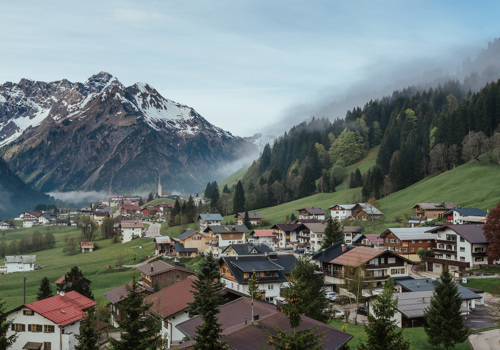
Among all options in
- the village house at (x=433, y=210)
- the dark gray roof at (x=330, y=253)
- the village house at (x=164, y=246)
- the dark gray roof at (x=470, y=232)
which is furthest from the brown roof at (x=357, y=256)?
the village house at (x=164, y=246)

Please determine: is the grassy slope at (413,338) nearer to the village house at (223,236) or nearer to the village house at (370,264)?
the village house at (370,264)

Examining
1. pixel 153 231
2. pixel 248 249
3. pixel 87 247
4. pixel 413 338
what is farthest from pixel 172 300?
pixel 153 231

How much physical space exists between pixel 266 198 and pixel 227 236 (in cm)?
6446

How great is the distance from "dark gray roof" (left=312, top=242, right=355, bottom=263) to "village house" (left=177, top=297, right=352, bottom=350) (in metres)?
33.7

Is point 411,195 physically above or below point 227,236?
above

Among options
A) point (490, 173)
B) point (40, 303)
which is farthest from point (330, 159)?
point (40, 303)

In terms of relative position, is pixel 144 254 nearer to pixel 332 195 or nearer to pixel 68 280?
pixel 68 280

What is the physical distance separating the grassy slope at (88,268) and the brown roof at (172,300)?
1885cm

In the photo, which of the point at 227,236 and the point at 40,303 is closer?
the point at 40,303

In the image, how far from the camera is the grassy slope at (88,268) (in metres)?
80.9

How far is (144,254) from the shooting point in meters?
111

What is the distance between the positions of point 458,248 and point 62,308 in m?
55.1

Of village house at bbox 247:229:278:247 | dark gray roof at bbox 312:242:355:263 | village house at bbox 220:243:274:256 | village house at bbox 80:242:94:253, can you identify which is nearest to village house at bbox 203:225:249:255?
village house at bbox 247:229:278:247

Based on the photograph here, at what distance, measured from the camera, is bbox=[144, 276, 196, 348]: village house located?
41688mm
